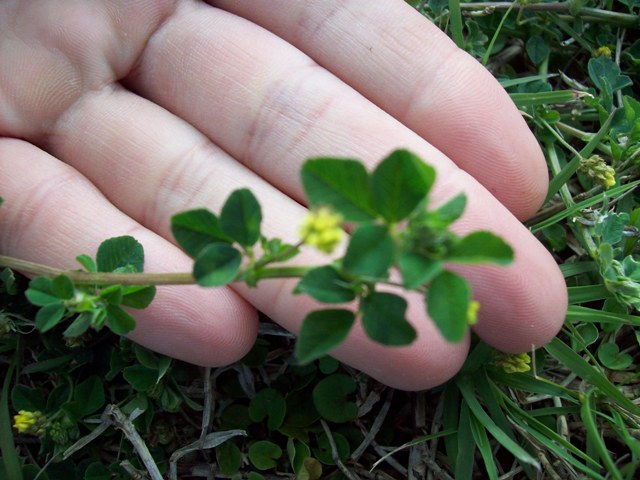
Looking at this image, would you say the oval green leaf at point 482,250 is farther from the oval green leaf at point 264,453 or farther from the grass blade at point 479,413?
the oval green leaf at point 264,453

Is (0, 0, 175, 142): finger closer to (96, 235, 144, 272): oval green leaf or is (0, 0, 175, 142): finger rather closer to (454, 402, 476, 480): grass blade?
(96, 235, 144, 272): oval green leaf


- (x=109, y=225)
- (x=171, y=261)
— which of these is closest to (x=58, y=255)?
(x=109, y=225)

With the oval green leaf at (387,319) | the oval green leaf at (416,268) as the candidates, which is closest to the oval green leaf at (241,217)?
the oval green leaf at (387,319)

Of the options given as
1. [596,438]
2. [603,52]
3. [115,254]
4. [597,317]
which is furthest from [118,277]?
[603,52]

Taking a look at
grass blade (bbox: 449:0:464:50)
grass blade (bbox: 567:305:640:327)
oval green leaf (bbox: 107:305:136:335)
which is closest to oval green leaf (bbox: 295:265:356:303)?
oval green leaf (bbox: 107:305:136:335)

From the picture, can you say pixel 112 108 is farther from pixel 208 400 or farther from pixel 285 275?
pixel 285 275

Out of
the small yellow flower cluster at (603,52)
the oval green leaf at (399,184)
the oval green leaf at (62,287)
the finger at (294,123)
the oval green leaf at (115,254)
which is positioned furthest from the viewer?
the small yellow flower cluster at (603,52)
